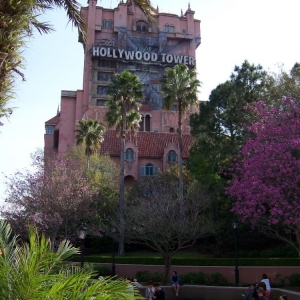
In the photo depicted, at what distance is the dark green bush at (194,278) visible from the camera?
24.3 m

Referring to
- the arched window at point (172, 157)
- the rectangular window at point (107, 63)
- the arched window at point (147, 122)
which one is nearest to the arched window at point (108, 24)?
the rectangular window at point (107, 63)

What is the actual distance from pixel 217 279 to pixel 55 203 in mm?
13248

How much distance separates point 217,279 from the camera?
2447cm

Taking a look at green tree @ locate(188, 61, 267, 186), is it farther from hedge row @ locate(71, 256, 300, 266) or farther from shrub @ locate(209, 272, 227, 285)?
shrub @ locate(209, 272, 227, 285)

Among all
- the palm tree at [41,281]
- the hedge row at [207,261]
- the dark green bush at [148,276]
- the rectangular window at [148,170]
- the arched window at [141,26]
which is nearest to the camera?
the palm tree at [41,281]

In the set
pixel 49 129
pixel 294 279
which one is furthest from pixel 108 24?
pixel 294 279

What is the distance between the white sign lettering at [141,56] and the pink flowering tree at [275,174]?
4590cm

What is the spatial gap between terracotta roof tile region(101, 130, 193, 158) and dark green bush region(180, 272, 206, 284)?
99.6 feet

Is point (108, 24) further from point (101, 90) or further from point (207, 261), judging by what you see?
point (207, 261)

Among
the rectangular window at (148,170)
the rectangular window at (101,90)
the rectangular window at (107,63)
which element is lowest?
the rectangular window at (148,170)

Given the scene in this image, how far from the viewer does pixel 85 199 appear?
33469 millimetres

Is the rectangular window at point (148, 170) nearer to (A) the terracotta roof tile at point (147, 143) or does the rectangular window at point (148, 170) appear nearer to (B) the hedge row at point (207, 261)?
(A) the terracotta roof tile at point (147, 143)

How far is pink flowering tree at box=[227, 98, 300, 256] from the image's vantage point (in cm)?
2117

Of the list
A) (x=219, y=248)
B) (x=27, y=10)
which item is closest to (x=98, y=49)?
(x=219, y=248)
